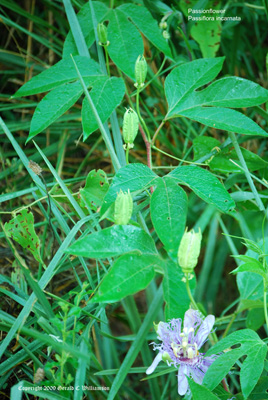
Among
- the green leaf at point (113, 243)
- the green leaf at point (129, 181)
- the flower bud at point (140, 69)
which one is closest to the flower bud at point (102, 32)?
the flower bud at point (140, 69)

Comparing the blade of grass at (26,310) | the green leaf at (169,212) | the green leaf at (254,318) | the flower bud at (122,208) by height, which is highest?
the flower bud at (122,208)

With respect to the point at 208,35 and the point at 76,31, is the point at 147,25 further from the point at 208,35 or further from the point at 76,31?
the point at 208,35

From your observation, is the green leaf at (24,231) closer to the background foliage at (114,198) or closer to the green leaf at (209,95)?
the background foliage at (114,198)

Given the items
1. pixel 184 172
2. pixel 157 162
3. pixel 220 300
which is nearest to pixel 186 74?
pixel 184 172

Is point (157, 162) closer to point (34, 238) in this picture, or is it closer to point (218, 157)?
point (218, 157)

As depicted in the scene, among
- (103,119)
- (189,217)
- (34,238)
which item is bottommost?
(189,217)

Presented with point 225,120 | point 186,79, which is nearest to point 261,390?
point 225,120

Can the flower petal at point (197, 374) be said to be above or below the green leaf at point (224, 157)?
below
